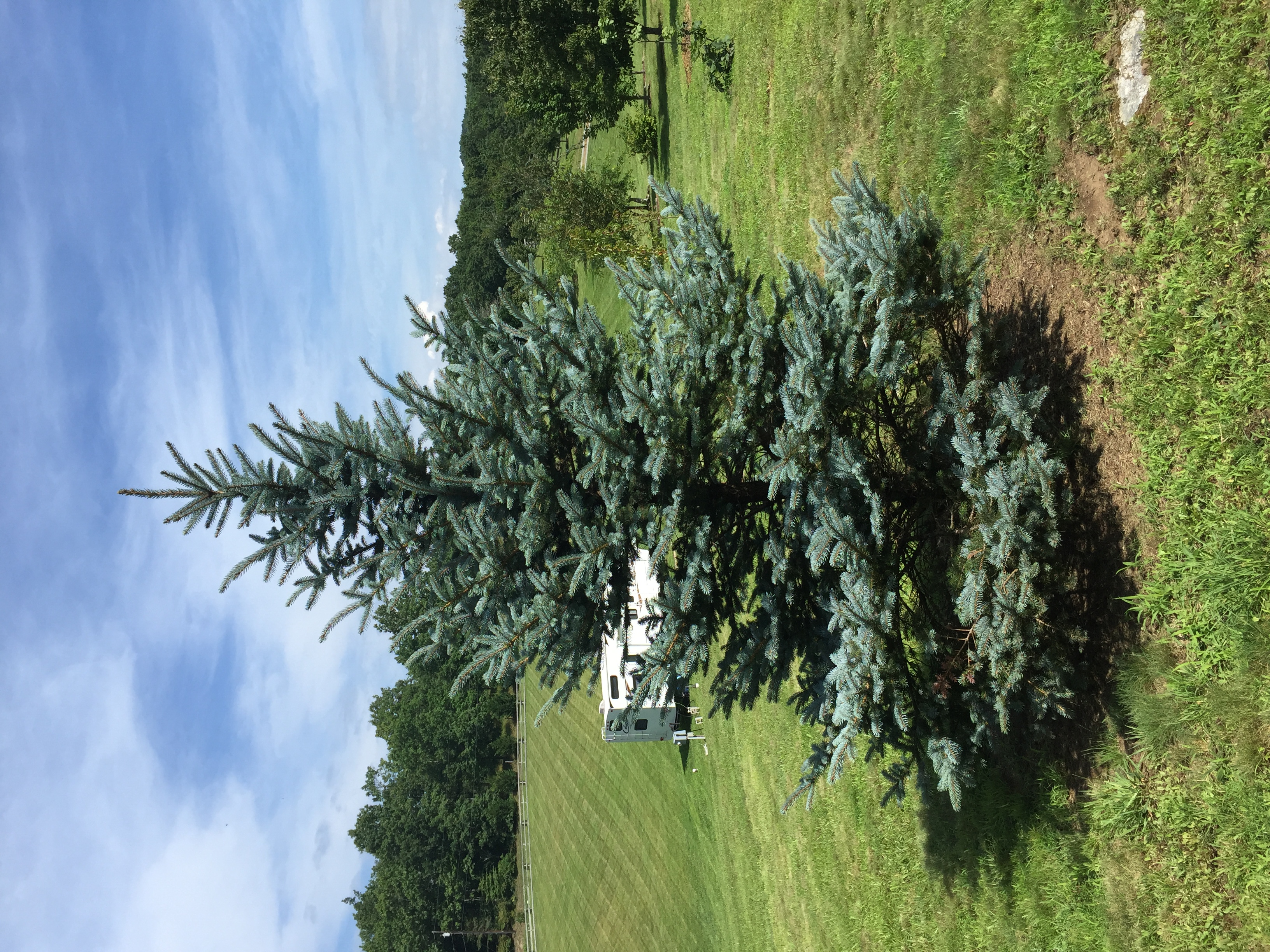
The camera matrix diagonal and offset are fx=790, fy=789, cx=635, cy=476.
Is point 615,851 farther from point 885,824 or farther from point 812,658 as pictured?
point 812,658

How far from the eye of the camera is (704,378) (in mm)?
8250

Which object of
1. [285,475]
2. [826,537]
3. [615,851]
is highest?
[285,475]

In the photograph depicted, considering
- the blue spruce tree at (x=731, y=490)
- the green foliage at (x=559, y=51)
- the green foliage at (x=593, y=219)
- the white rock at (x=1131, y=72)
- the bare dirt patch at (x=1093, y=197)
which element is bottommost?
the blue spruce tree at (x=731, y=490)

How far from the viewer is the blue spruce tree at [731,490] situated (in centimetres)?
752

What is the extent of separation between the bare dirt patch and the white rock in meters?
0.51

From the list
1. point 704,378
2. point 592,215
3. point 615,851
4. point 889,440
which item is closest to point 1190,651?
point 889,440

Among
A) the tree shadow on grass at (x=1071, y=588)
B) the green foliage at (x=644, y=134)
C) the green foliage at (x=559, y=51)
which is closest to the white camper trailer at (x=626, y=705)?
the green foliage at (x=644, y=134)

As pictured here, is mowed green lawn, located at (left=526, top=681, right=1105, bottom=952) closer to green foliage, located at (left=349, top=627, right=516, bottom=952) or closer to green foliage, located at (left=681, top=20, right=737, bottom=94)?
green foliage, located at (left=681, top=20, right=737, bottom=94)

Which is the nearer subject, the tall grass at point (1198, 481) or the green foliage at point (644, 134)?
the tall grass at point (1198, 481)

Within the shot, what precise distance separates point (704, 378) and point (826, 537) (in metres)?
2.10

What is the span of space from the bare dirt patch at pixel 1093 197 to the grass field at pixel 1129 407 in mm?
38

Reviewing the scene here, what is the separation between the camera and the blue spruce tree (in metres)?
7.52

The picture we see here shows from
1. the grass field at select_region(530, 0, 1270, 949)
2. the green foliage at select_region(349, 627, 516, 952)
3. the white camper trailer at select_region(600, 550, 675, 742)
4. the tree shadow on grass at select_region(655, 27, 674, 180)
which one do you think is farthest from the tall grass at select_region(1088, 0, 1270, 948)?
the green foliage at select_region(349, 627, 516, 952)

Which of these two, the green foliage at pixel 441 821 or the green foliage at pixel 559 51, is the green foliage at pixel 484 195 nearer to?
the green foliage at pixel 559 51
